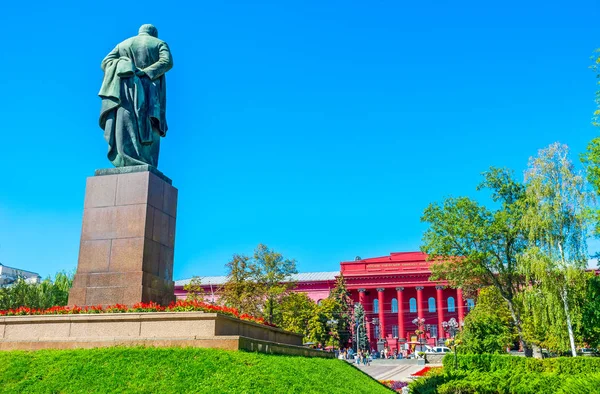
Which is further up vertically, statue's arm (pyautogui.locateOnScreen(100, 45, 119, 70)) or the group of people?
statue's arm (pyautogui.locateOnScreen(100, 45, 119, 70))

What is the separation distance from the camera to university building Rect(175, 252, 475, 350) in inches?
2635

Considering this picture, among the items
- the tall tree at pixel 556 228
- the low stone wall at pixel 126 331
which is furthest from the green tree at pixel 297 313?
the low stone wall at pixel 126 331

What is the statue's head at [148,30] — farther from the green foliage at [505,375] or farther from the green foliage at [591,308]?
the green foliage at [591,308]

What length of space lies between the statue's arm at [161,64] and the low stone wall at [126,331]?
20.8 feet

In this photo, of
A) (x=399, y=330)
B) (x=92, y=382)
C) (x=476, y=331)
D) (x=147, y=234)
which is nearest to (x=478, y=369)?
(x=476, y=331)

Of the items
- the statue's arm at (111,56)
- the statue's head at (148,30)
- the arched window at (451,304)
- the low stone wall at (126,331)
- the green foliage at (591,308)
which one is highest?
the statue's head at (148,30)

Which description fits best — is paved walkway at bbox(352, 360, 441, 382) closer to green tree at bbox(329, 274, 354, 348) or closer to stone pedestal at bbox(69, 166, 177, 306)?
green tree at bbox(329, 274, 354, 348)

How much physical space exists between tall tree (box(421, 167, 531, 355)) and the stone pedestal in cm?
2597

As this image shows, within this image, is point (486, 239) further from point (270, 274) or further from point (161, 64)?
point (161, 64)

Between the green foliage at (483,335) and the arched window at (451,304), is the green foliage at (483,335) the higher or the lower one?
the lower one

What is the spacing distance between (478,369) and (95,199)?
68.4 ft

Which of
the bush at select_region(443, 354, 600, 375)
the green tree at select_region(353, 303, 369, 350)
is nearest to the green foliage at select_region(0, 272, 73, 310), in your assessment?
the bush at select_region(443, 354, 600, 375)

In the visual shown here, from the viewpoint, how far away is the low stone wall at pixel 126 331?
31.4ft

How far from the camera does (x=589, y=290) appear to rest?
1106 inches
